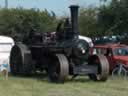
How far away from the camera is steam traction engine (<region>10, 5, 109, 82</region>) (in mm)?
18641

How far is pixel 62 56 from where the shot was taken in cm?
1841

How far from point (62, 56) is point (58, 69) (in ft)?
1.70

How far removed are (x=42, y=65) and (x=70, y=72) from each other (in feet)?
6.55

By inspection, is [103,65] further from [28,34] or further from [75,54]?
[28,34]

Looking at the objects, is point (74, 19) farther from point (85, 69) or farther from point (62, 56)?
point (85, 69)

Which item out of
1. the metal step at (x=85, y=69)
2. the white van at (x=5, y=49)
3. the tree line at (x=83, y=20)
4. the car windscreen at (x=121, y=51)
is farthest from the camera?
the tree line at (x=83, y=20)

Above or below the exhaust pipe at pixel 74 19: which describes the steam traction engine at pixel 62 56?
below

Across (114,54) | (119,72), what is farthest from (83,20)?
(119,72)

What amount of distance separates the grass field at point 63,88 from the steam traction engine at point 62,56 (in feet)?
1.73

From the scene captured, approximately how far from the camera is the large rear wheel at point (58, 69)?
17984 millimetres

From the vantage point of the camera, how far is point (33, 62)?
20625 mm

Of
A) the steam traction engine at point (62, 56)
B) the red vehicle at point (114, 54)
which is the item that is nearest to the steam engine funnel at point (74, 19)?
the steam traction engine at point (62, 56)

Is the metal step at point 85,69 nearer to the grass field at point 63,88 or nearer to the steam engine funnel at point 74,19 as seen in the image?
the grass field at point 63,88

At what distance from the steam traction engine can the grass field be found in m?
0.53
